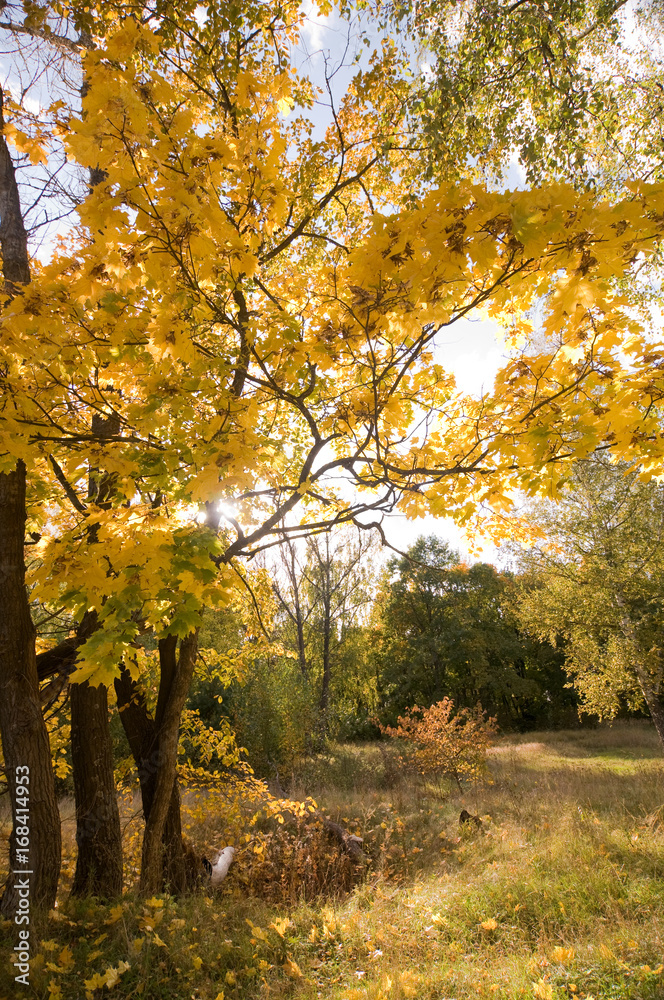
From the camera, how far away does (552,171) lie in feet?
13.5

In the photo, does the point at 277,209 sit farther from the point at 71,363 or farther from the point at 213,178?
the point at 71,363

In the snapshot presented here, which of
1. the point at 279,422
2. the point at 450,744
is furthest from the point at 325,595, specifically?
the point at 279,422

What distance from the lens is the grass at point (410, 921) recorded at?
2.81 metres

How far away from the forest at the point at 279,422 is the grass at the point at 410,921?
0.03 m

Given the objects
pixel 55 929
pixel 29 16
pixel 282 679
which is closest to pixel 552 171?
pixel 29 16

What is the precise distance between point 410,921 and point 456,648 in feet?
79.6

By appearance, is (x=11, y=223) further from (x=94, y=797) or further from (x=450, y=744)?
(x=450, y=744)

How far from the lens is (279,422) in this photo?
4.91 metres

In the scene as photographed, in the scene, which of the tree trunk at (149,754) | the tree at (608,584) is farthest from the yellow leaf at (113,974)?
the tree at (608,584)

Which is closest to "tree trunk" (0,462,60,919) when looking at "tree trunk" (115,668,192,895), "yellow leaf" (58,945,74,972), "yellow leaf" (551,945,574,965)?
"yellow leaf" (58,945,74,972)

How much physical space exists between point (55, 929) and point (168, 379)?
3689mm

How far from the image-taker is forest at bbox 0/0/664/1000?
5.88 ft

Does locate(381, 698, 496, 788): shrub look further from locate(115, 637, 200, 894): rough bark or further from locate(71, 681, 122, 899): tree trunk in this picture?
locate(71, 681, 122, 899): tree trunk

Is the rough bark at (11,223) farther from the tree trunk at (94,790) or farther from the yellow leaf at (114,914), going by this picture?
the yellow leaf at (114,914)
